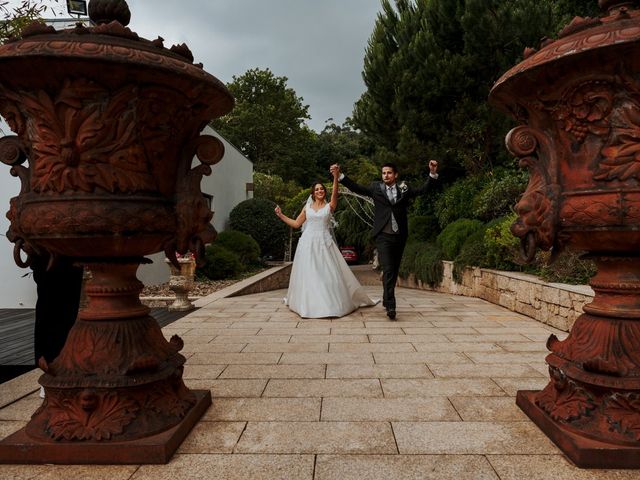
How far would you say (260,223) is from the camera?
1332cm

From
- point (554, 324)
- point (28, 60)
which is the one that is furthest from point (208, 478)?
point (554, 324)

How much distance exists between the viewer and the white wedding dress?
17.3ft

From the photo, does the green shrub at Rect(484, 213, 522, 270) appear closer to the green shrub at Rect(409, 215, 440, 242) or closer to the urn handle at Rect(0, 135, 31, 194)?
the green shrub at Rect(409, 215, 440, 242)

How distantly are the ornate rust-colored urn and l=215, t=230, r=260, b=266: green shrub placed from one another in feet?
31.2

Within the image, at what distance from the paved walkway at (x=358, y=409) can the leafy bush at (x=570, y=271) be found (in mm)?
984

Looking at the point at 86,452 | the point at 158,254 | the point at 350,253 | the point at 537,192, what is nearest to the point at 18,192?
the point at 158,254

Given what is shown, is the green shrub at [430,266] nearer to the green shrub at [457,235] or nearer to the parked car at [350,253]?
the green shrub at [457,235]

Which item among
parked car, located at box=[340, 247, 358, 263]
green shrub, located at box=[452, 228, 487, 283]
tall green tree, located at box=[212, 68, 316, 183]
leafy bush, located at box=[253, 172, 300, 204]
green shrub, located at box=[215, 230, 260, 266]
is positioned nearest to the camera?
green shrub, located at box=[452, 228, 487, 283]

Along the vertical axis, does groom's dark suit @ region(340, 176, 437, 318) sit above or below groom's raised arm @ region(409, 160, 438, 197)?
below

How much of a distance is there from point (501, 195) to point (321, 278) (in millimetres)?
4631

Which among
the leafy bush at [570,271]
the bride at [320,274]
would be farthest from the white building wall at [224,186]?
the leafy bush at [570,271]

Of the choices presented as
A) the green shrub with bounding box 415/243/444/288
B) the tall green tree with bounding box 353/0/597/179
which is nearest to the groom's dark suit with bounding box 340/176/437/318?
the green shrub with bounding box 415/243/444/288

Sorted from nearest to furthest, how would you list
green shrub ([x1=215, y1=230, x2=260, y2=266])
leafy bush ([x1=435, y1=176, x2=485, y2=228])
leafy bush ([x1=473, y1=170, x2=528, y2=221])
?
leafy bush ([x1=473, y1=170, x2=528, y2=221]), leafy bush ([x1=435, y1=176, x2=485, y2=228]), green shrub ([x1=215, y1=230, x2=260, y2=266])

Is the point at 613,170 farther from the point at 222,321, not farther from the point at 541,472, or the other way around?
the point at 222,321
